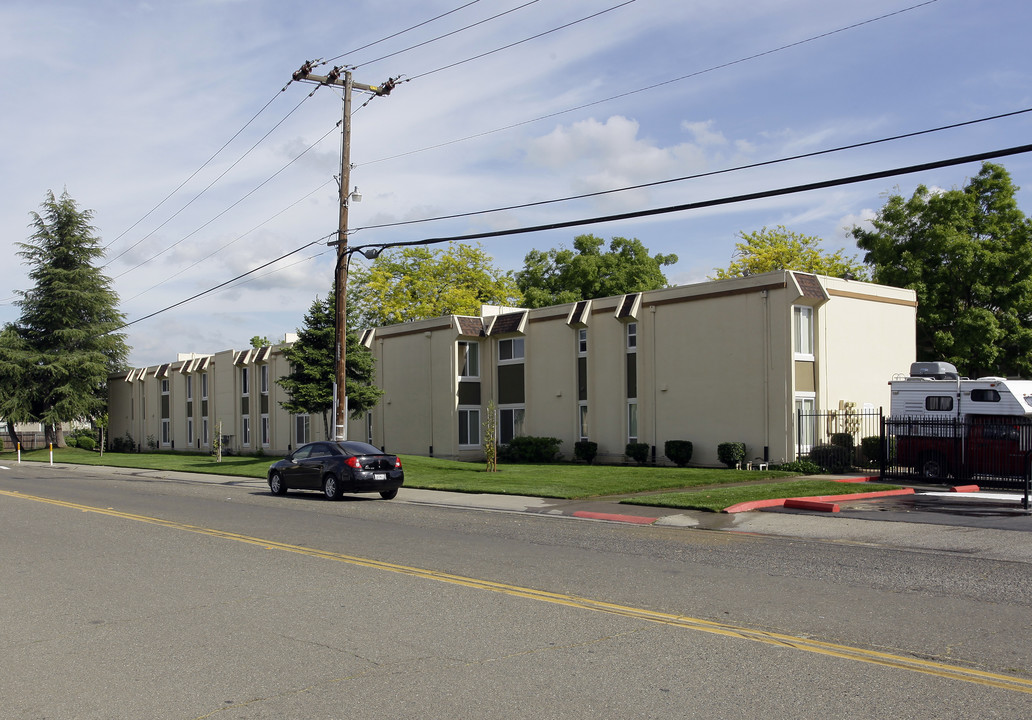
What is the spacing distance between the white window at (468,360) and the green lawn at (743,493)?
20018 mm

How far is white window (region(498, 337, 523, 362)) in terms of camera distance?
131 ft

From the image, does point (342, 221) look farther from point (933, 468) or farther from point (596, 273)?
point (596, 273)

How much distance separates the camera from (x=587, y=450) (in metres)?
35.2

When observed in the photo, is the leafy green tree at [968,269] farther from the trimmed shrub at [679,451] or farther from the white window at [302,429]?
the white window at [302,429]

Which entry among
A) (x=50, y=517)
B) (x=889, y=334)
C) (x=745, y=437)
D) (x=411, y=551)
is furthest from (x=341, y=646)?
(x=889, y=334)

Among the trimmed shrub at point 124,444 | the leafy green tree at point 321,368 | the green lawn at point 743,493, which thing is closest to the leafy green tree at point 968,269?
the green lawn at point 743,493

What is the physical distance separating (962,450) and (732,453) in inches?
294

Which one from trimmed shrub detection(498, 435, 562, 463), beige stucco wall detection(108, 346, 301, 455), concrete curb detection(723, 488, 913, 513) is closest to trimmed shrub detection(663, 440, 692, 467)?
trimmed shrub detection(498, 435, 562, 463)

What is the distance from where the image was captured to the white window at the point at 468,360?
41.0m

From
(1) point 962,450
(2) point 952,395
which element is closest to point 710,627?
(1) point 962,450

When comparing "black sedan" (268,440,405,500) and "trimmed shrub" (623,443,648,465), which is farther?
Result: "trimmed shrub" (623,443,648,465)

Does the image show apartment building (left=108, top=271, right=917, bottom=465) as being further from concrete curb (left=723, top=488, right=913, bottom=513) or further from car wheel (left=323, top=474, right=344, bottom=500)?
car wheel (left=323, top=474, right=344, bottom=500)

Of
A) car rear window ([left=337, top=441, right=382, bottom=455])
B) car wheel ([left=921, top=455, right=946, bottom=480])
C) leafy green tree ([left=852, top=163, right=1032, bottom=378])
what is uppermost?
leafy green tree ([left=852, top=163, right=1032, bottom=378])

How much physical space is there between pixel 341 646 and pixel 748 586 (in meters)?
4.60
